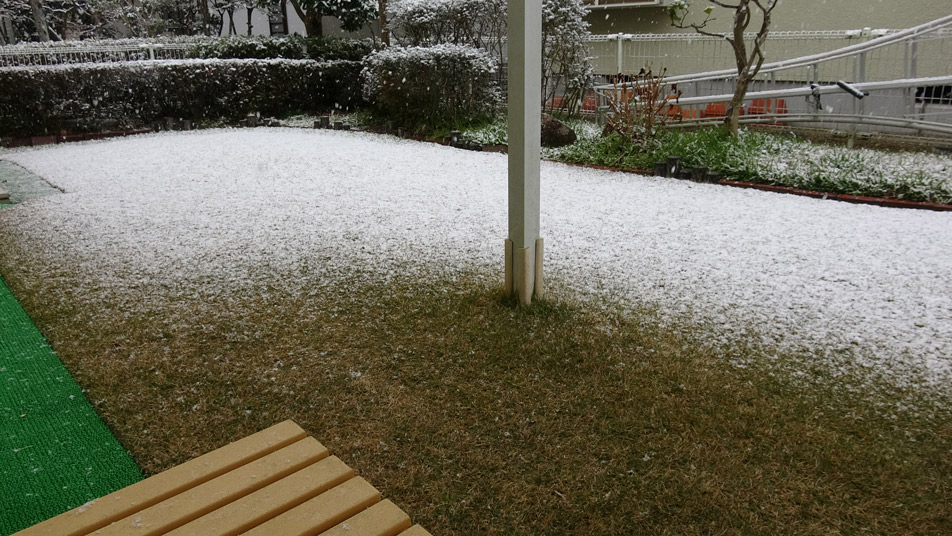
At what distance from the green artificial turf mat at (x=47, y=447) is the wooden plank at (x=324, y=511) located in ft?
3.16

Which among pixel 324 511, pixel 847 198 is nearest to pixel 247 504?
pixel 324 511

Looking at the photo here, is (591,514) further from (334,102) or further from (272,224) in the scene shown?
(334,102)

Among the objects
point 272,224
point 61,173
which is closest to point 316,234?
point 272,224

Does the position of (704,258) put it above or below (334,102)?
below

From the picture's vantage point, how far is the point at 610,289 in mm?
3842

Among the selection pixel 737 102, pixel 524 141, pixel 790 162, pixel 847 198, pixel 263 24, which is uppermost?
pixel 263 24

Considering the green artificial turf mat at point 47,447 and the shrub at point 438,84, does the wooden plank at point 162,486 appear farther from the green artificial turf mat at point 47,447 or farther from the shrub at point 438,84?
the shrub at point 438,84

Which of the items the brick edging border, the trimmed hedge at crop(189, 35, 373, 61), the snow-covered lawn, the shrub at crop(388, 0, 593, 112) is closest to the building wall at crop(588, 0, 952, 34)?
the shrub at crop(388, 0, 593, 112)

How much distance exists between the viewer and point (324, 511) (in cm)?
158

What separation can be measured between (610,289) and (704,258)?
918 mm

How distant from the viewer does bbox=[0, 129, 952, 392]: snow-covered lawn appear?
3.44 m

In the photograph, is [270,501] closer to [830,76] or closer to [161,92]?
[830,76]

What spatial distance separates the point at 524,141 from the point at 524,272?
72cm

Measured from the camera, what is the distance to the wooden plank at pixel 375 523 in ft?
4.92
